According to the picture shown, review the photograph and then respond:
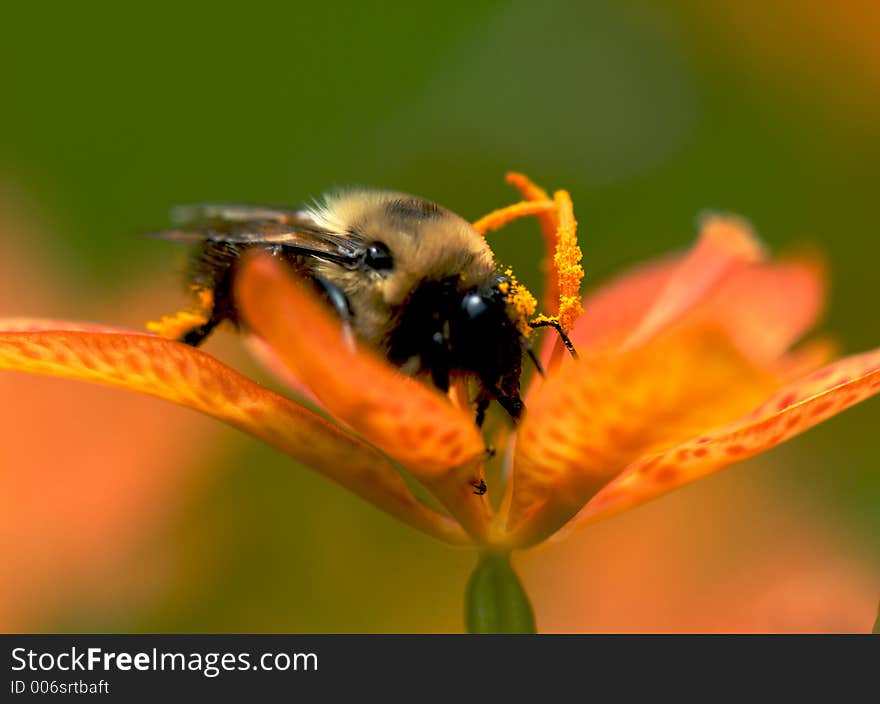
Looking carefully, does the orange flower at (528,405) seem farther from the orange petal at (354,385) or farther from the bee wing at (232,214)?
the bee wing at (232,214)

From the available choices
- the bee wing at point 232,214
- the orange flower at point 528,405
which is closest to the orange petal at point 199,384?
the orange flower at point 528,405

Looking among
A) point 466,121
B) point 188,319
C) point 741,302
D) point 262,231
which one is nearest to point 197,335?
point 188,319

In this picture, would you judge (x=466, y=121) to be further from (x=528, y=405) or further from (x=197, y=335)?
(x=528, y=405)

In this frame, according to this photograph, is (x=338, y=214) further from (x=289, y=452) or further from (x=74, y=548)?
(x=74, y=548)

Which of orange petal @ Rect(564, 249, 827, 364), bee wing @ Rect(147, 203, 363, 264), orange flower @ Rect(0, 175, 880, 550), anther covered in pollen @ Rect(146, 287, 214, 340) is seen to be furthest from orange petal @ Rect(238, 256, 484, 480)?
orange petal @ Rect(564, 249, 827, 364)

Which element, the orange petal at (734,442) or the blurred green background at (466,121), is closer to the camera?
the orange petal at (734,442)

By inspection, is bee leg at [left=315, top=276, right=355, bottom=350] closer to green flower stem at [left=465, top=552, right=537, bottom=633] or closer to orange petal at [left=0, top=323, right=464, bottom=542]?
orange petal at [left=0, top=323, right=464, bottom=542]
